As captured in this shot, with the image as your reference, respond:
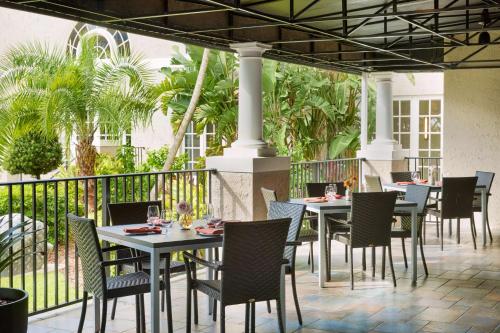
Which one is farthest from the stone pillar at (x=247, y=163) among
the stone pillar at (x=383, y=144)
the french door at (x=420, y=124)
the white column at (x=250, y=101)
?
the french door at (x=420, y=124)

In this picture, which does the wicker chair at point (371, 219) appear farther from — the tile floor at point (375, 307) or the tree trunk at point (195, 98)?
the tree trunk at point (195, 98)

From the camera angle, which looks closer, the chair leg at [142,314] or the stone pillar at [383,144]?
the chair leg at [142,314]

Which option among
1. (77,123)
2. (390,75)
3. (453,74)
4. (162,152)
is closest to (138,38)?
(162,152)

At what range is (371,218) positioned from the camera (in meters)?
6.69

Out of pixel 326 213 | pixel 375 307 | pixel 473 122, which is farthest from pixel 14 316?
pixel 473 122

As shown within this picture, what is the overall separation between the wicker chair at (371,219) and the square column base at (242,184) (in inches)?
75.9

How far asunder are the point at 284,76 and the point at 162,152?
3.44 m

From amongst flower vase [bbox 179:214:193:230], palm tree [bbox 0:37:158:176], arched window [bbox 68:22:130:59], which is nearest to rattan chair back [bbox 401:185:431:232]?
flower vase [bbox 179:214:193:230]

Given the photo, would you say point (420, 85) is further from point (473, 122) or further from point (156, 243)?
point (156, 243)

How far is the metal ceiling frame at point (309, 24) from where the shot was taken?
6.82 metres

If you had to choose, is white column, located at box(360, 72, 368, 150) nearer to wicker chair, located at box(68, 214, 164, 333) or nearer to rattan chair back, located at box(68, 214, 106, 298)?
wicker chair, located at box(68, 214, 164, 333)

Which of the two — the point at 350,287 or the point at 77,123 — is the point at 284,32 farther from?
the point at 77,123

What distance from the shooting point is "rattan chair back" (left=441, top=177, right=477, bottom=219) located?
891 centimetres

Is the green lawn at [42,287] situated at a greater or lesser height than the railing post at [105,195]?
lesser
